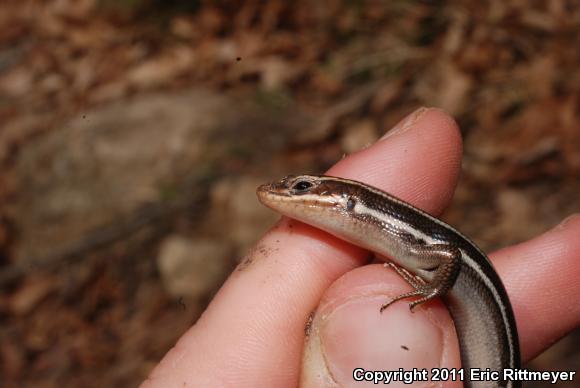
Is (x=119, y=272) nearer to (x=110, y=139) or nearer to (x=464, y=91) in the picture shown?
(x=110, y=139)

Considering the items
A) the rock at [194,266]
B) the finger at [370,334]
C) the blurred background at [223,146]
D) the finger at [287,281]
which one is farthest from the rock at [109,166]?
the finger at [370,334]

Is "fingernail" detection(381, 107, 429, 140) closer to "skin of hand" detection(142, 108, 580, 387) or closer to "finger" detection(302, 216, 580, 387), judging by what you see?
"skin of hand" detection(142, 108, 580, 387)

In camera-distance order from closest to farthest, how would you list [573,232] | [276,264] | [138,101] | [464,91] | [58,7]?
[276,264], [573,232], [464,91], [138,101], [58,7]

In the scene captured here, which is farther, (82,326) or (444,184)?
(82,326)

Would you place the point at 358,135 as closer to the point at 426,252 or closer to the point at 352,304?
the point at 426,252

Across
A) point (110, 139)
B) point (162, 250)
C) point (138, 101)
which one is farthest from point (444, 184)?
point (138, 101)

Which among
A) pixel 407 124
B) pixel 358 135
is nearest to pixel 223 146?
pixel 358 135
